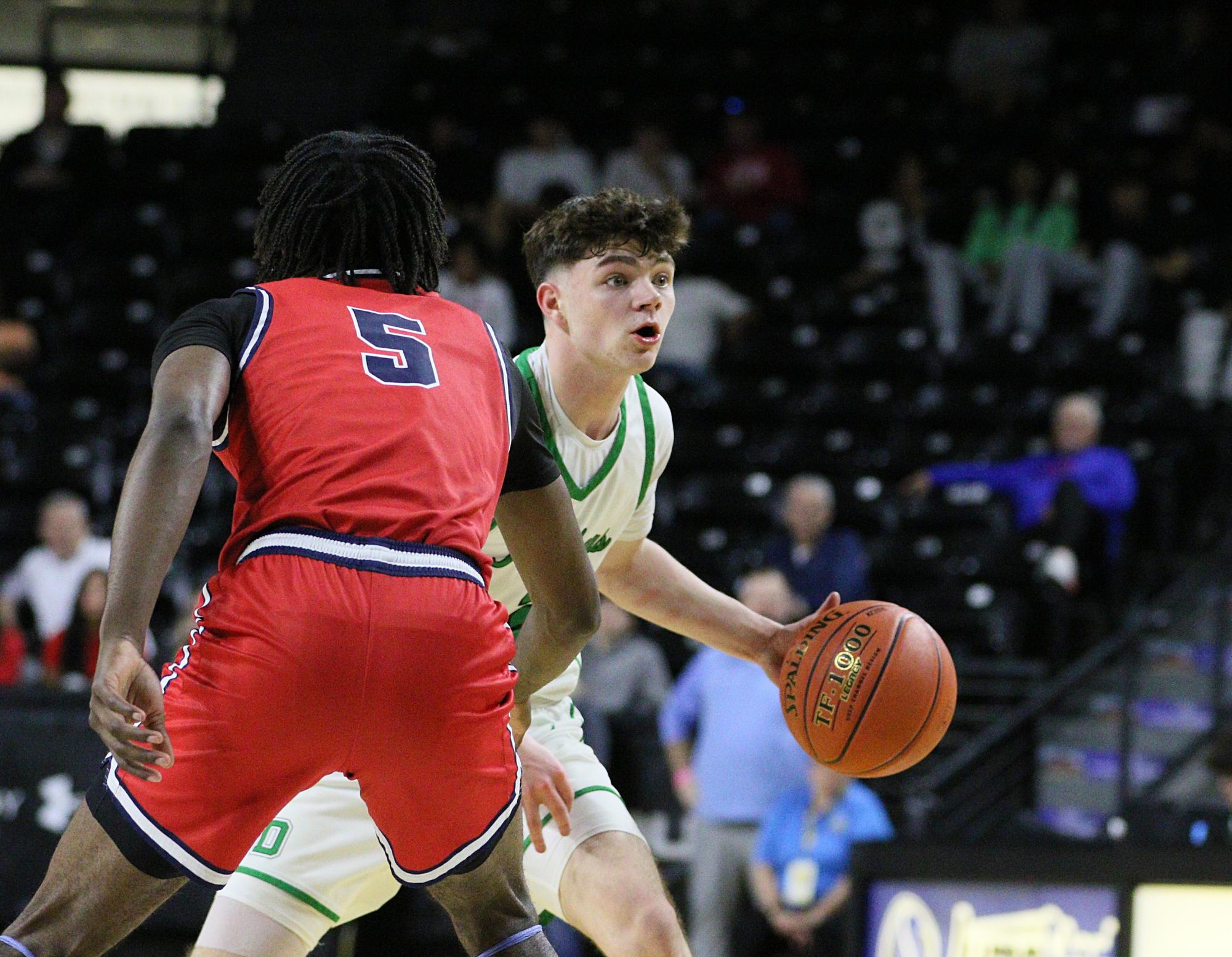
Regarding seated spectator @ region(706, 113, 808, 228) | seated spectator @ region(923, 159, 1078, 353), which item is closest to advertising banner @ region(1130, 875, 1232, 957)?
seated spectator @ region(923, 159, 1078, 353)

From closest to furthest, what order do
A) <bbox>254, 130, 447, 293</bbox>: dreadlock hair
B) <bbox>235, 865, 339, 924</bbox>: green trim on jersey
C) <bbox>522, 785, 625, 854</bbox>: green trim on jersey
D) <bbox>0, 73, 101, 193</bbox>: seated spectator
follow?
<bbox>254, 130, 447, 293</bbox>: dreadlock hair < <bbox>235, 865, 339, 924</bbox>: green trim on jersey < <bbox>522, 785, 625, 854</bbox>: green trim on jersey < <bbox>0, 73, 101, 193</bbox>: seated spectator

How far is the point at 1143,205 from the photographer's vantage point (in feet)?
Answer: 37.9

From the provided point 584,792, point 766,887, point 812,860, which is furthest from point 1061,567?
point 584,792

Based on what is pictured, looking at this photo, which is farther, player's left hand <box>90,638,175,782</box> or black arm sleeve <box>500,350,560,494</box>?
black arm sleeve <box>500,350,560,494</box>

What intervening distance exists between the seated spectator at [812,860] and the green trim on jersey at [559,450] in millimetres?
3393

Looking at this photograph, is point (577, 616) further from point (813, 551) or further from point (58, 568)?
point (58, 568)

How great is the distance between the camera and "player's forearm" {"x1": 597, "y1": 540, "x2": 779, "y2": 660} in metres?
3.87

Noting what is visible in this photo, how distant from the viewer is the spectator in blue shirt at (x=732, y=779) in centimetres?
721

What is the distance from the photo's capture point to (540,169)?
11.9 m

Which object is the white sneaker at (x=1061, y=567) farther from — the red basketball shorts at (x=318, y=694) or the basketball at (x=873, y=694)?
the red basketball shorts at (x=318, y=694)

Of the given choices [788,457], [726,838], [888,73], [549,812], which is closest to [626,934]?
[549,812]

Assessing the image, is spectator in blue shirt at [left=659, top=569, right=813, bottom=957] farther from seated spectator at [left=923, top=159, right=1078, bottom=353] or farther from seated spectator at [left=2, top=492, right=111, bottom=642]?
seated spectator at [left=923, top=159, right=1078, bottom=353]

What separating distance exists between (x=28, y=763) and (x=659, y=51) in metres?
8.55

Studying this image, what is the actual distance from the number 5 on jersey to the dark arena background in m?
1.94
